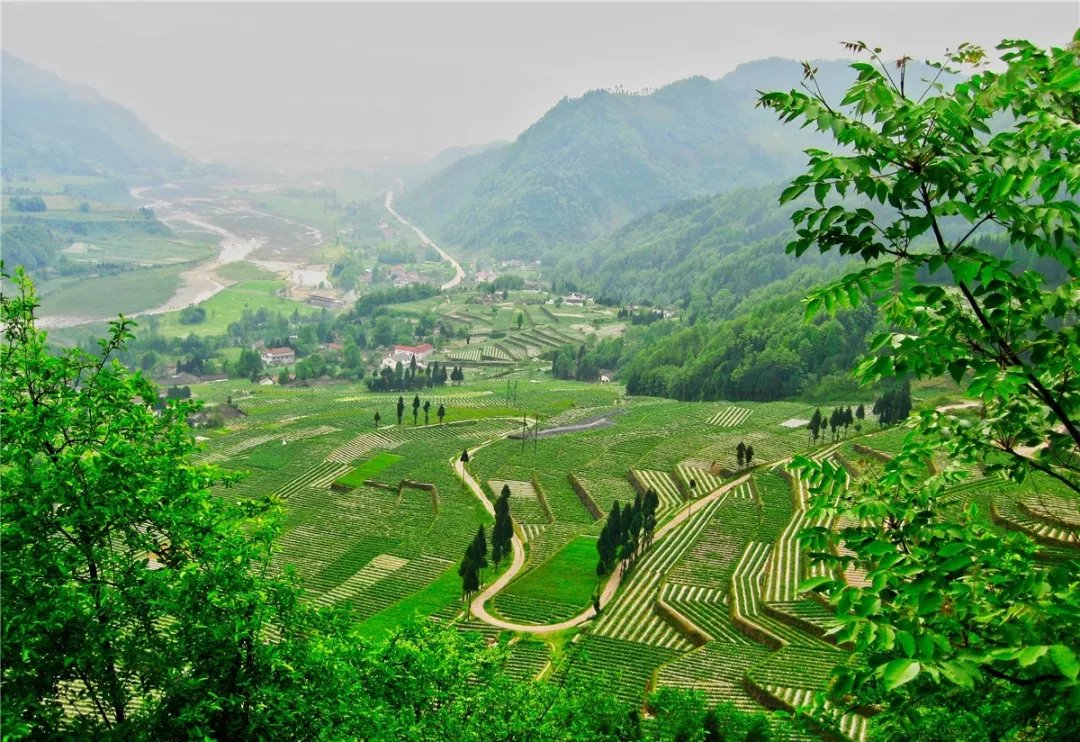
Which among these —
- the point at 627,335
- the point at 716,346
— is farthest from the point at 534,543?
the point at 627,335

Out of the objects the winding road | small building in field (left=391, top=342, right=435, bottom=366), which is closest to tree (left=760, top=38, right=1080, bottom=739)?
the winding road

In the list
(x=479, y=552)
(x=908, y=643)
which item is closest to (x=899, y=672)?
(x=908, y=643)

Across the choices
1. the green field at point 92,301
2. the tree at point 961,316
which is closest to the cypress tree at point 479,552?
the tree at point 961,316

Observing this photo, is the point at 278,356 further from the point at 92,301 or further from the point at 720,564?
the point at 720,564

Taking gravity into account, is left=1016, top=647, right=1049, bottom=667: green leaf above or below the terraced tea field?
above

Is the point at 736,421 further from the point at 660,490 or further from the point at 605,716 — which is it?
the point at 605,716

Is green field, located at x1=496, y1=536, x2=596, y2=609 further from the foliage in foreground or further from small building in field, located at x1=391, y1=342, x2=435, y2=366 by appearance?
small building in field, located at x1=391, y1=342, x2=435, y2=366
